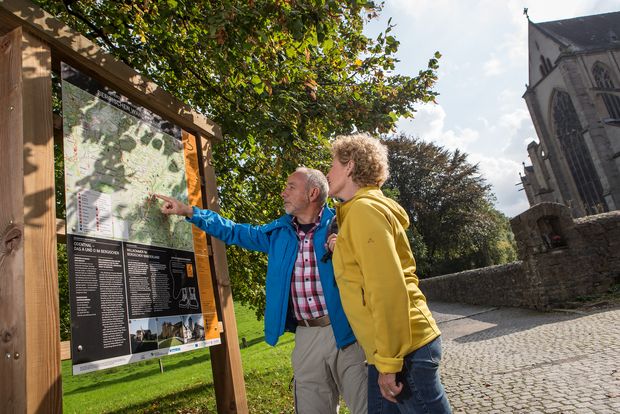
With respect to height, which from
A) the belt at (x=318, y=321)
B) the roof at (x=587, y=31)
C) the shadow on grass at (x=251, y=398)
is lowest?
the shadow on grass at (x=251, y=398)

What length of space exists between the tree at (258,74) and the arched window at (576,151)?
33076mm

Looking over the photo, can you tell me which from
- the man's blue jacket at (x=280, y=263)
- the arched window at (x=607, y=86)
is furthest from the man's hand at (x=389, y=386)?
the arched window at (x=607, y=86)

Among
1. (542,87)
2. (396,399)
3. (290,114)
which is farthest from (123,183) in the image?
(542,87)

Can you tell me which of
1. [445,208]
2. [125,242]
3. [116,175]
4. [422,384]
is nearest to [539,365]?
[422,384]

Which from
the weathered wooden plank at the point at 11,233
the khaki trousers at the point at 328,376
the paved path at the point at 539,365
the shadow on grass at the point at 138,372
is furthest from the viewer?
the shadow on grass at the point at 138,372

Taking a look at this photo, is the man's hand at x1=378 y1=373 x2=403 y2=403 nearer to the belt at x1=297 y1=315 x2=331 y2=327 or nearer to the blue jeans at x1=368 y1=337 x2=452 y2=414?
the blue jeans at x1=368 y1=337 x2=452 y2=414

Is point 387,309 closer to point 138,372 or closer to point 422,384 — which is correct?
point 422,384

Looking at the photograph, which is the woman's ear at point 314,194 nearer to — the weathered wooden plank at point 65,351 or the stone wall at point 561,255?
the weathered wooden plank at point 65,351

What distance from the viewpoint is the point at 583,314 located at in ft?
34.2

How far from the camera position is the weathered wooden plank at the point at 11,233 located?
5.57ft

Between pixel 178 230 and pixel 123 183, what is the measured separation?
0.54 meters

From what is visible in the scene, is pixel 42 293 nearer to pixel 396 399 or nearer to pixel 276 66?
pixel 396 399

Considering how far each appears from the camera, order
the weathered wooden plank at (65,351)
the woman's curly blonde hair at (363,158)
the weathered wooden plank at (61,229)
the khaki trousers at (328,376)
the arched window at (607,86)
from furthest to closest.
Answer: the arched window at (607,86)
the khaki trousers at (328,376)
the woman's curly blonde hair at (363,158)
the weathered wooden plank at (61,229)
the weathered wooden plank at (65,351)

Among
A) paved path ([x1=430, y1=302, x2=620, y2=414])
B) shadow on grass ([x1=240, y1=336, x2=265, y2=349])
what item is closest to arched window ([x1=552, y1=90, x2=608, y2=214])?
paved path ([x1=430, y1=302, x2=620, y2=414])
